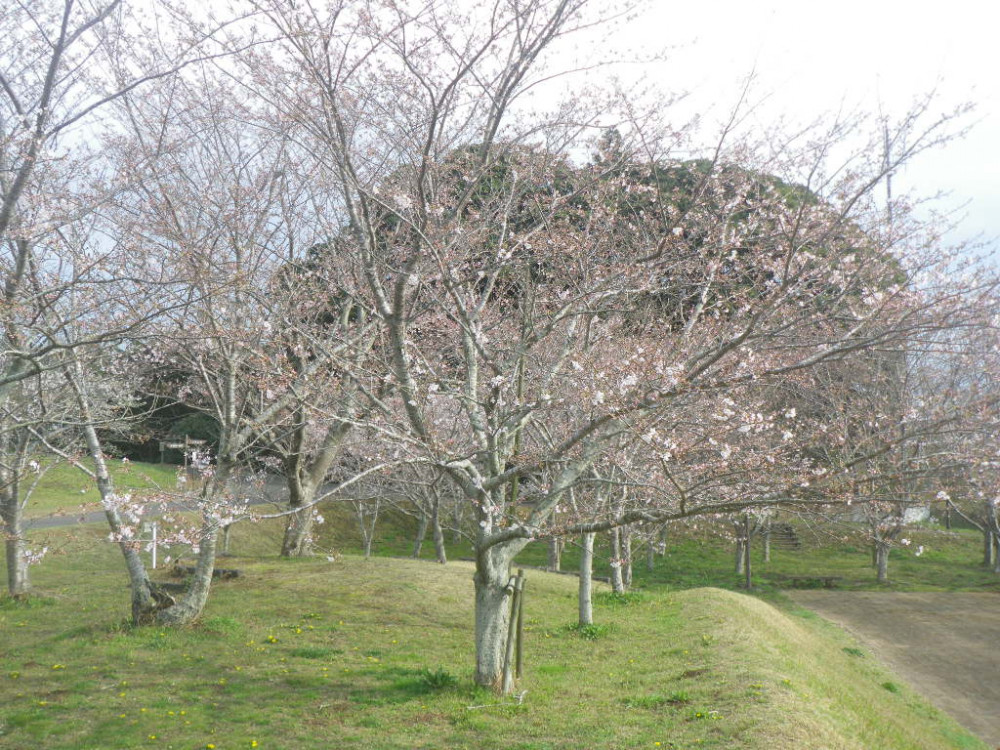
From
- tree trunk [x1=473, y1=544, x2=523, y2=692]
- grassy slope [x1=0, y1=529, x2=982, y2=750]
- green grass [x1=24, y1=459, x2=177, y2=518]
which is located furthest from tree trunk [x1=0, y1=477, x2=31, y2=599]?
green grass [x1=24, y1=459, x2=177, y2=518]

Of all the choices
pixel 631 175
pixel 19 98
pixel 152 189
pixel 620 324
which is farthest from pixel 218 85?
pixel 620 324

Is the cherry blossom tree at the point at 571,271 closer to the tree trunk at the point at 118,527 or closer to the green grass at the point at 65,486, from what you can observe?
the tree trunk at the point at 118,527

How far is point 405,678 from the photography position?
29.8 ft

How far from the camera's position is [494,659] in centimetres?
823

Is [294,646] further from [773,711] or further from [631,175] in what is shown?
[631,175]

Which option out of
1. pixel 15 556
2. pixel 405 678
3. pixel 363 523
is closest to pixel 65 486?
pixel 363 523

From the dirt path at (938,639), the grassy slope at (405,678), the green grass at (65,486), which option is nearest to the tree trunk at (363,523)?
the grassy slope at (405,678)

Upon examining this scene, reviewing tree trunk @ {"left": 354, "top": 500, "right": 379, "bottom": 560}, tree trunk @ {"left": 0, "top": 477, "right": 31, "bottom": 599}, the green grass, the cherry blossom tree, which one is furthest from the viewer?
the green grass

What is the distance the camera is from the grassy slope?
741 cm

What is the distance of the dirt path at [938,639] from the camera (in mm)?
12977

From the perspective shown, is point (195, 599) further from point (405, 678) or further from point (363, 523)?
point (363, 523)

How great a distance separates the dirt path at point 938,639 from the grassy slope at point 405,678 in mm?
1031

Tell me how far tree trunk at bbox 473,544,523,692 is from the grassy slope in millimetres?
279

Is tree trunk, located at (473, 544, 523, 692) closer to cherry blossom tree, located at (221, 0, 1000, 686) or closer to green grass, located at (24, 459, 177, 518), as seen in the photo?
cherry blossom tree, located at (221, 0, 1000, 686)
